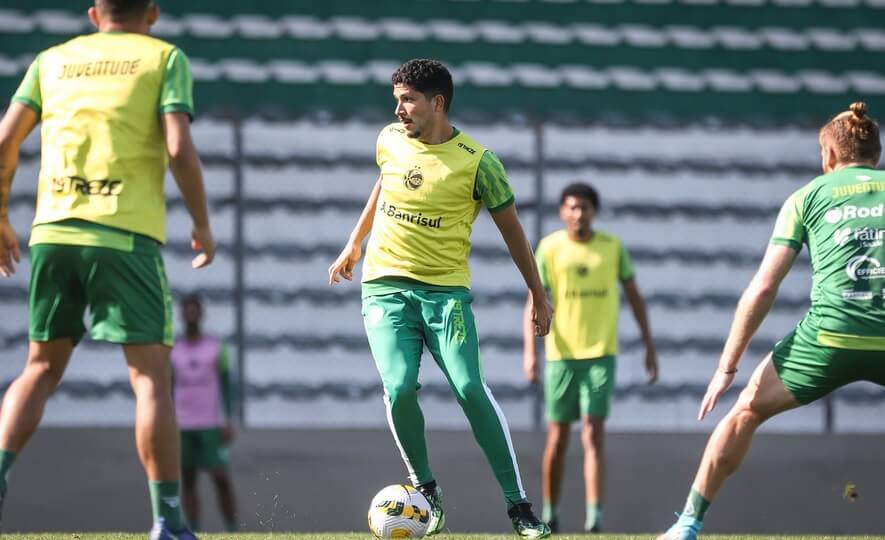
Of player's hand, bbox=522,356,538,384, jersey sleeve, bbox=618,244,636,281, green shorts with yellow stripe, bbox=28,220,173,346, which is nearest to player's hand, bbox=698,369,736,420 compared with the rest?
green shorts with yellow stripe, bbox=28,220,173,346

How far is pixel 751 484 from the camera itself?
35.7ft

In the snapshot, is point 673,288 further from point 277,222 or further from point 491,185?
point 491,185

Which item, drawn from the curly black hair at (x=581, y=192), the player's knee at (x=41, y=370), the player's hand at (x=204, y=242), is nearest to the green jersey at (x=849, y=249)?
the player's hand at (x=204, y=242)

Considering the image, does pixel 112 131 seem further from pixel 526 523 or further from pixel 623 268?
pixel 623 268

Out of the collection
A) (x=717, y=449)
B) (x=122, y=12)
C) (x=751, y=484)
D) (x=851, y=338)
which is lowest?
(x=751, y=484)

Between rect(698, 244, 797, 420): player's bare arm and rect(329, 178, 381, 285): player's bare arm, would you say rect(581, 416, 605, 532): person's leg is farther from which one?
rect(698, 244, 797, 420): player's bare arm

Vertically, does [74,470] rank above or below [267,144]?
below

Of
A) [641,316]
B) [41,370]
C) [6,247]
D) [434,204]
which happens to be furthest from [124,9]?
[641,316]

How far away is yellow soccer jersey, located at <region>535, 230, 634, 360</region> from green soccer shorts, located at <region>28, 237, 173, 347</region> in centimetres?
484

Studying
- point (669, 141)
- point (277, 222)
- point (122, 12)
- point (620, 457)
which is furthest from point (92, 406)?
point (122, 12)

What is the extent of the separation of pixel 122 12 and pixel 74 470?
6.19 meters

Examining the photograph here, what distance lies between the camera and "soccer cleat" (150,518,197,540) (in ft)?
16.1

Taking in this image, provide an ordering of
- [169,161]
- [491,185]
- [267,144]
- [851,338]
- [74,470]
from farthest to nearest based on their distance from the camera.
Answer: [267,144] → [74,470] → [491,185] → [851,338] → [169,161]

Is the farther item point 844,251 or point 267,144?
point 267,144
